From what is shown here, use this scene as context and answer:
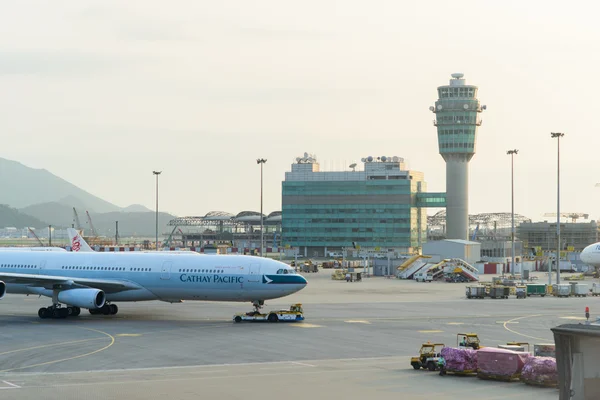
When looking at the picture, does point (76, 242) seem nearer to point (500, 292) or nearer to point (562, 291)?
point (500, 292)

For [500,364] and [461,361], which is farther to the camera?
[461,361]

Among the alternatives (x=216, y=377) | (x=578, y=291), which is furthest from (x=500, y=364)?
(x=578, y=291)

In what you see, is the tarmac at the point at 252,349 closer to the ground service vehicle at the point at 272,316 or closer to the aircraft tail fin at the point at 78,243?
the ground service vehicle at the point at 272,316

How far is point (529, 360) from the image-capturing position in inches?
1558

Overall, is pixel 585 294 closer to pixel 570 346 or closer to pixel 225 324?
pixel 225 324

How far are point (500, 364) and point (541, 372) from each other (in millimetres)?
2125

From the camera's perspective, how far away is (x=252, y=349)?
49.8 metres

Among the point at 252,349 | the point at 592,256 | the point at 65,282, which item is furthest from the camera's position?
the point at 592,256

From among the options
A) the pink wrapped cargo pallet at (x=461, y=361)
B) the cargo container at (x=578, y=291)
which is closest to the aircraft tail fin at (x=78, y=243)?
the cargo container at (x=578, y=291)

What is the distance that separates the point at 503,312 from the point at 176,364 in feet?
125

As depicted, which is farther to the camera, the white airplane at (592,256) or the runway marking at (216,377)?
the white airplane at (592,256)

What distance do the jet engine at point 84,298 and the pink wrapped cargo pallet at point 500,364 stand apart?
33312 mm

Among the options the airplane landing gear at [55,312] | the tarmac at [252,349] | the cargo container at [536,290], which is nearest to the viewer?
the tarmac at [252,349]

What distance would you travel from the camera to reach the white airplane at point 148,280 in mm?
64062
